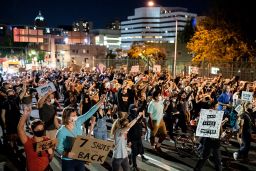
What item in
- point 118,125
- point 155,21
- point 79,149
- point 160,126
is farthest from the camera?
point 155,21

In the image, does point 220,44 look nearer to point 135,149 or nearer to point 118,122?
point 135,149

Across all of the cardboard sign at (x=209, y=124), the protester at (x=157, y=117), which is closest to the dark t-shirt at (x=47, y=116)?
the protester at (x=157, y=117)

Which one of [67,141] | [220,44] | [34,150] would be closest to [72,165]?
[67,141]

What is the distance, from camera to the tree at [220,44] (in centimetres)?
3191

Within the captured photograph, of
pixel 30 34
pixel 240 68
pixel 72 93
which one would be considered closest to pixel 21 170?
pixel 72 93

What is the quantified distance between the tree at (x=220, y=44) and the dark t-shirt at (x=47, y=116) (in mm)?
25550

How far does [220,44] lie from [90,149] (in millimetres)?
29295

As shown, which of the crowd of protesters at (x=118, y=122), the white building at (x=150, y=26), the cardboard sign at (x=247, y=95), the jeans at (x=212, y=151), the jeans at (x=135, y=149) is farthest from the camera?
the white building at (x=150, y=26)

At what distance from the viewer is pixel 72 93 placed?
13.3 metres

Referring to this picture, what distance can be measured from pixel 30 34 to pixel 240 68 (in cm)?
3241

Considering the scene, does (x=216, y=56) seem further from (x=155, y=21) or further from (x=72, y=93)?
(x=155, y=21)

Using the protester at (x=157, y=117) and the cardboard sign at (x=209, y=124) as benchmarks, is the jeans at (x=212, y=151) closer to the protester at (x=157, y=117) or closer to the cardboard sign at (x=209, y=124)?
the cardboard sign at (x=209, y=124)

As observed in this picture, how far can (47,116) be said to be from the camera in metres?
8.41

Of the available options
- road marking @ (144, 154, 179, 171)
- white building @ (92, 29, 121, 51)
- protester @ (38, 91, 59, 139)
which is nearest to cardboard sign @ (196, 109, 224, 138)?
road marking @ (144, 154, 179, 171)
